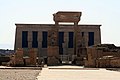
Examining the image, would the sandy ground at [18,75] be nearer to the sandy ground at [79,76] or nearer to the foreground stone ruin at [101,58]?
the sandy ground at [79,76]

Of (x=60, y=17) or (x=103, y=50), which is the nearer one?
(x=103, y=50)

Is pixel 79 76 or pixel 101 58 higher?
pixel 101 58

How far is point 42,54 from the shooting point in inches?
2109

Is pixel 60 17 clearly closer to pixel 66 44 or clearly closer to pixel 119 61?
pixel 119 61

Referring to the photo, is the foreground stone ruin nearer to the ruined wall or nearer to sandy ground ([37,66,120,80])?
sandy ground ([37,66,120,80])

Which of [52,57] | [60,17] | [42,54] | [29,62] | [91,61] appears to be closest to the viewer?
[91,61]

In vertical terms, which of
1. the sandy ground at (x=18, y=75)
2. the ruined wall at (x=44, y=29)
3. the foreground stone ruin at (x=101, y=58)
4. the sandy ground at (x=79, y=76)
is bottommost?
the sandy ground at (x=18, y=75)

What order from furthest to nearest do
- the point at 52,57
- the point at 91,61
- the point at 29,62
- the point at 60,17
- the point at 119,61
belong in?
the point at 60,17 → the point at 52,57 → the point at 29,62 → the point at 91,61 → the point at 119,61

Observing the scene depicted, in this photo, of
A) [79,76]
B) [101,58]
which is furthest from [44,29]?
[79,76]

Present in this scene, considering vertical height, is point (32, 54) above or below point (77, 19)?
below

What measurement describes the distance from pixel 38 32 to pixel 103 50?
2427 cm

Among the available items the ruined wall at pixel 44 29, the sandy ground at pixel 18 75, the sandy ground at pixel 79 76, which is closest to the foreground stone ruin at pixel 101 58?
the sandy ground at pixel 79 76

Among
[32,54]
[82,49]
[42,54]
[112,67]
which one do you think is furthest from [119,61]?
[42,54]

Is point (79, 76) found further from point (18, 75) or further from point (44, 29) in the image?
point (44, 29)
